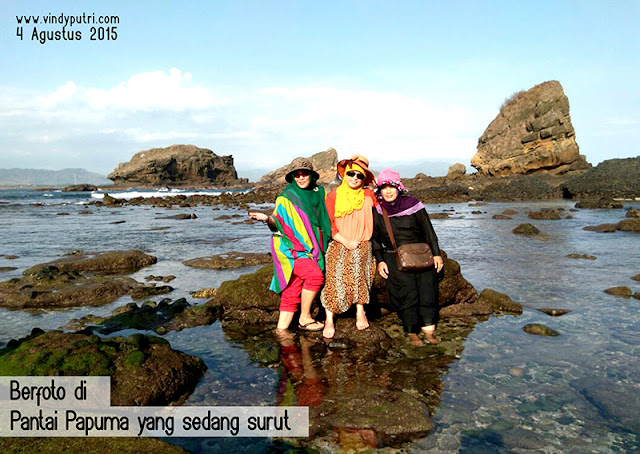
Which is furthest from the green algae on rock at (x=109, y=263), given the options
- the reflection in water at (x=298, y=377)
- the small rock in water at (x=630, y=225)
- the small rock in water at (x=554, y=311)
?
the small rock in water at (x=630, y=225)

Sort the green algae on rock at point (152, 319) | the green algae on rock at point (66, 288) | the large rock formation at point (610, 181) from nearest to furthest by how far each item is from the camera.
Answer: the green algae on rock at point (152, 319) < the green algae on rock at point (66, 288) < the large rock formation at point (610, 181)

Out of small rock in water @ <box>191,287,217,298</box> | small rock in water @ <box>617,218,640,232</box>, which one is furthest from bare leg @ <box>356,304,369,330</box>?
small rock in water @ <box>617,218,640,232</box>

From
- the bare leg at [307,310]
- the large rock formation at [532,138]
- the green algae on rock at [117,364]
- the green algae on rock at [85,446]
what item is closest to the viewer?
the green algae on rock at [85,446]

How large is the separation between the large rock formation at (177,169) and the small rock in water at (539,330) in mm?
103446

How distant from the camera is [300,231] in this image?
18.7 feet

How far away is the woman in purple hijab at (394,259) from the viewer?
5707mm

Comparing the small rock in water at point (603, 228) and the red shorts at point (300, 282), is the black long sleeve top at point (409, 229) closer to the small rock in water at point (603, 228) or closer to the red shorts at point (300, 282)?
the red shorts at point (300, 282)

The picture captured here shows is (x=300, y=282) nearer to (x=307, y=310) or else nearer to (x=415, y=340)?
(x=307, y=310)

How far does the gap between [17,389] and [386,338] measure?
4192mm

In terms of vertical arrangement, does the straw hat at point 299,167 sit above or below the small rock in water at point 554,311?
above

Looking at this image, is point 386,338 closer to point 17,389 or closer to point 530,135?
point 17,389

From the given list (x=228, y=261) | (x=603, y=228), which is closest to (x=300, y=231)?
(x=228, y=261)

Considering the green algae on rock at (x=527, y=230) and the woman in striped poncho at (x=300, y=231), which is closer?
the woman in striped poncho at (x=300, y=231)

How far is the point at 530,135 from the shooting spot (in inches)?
2112
